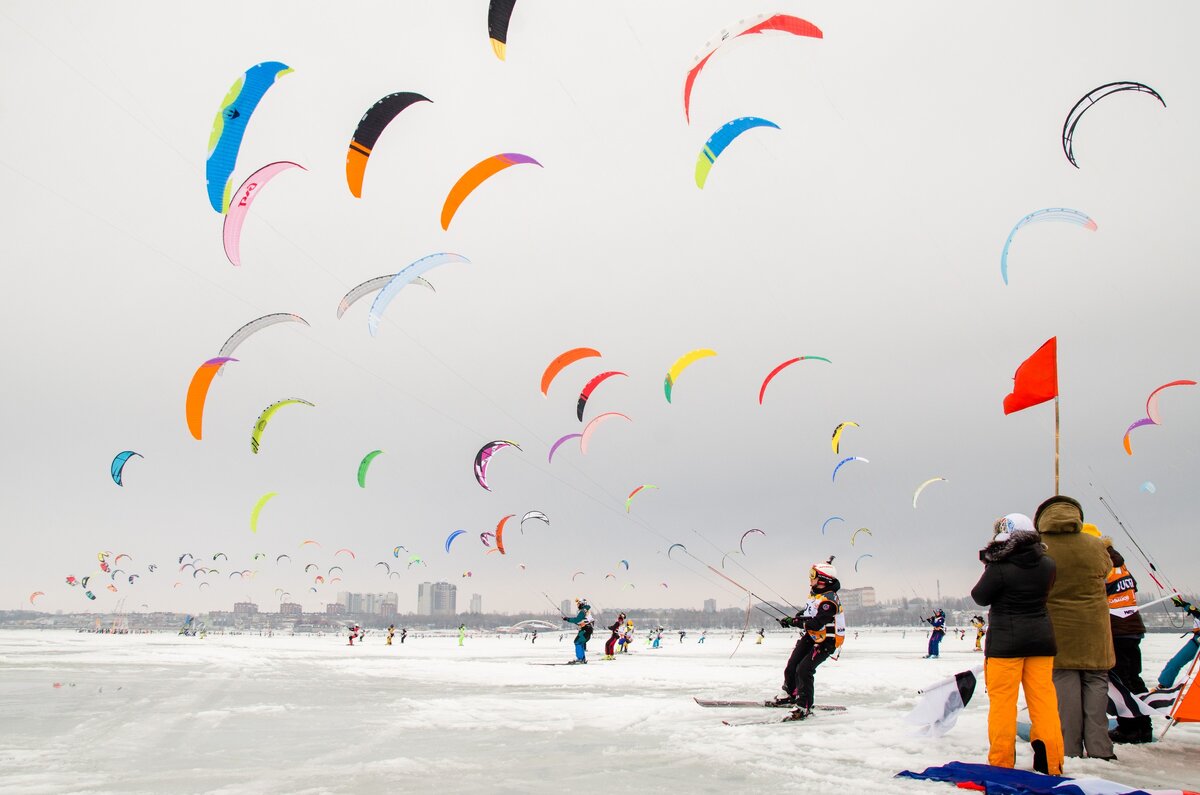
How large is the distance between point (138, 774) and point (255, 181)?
997cm

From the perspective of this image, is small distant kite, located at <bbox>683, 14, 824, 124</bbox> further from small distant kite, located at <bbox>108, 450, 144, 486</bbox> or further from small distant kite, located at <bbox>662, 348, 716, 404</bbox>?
small distant kite, located at <bbox>108, 450, 144, 486</bbox>

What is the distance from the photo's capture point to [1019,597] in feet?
17.3

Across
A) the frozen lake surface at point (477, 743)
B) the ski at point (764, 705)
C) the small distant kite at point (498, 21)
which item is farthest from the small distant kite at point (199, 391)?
the ski at point (764, 705)

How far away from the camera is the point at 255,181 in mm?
12617

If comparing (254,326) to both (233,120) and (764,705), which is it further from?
(764,705)

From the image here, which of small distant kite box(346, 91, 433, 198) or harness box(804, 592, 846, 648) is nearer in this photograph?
harness box(804, 592, 846, 648)

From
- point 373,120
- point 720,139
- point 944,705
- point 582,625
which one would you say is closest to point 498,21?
point 373,120

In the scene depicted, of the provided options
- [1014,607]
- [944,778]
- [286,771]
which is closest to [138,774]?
[286,771]

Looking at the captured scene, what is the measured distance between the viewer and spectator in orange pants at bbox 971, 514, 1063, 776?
16.8 feet

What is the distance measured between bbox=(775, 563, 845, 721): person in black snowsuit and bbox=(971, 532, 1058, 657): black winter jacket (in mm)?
2829

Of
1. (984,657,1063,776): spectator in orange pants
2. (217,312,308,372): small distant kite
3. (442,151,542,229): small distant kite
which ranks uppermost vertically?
(442,151,542,229): small distant kite

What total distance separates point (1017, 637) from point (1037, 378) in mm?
4100

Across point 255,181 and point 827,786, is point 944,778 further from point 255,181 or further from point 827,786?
point 255,181

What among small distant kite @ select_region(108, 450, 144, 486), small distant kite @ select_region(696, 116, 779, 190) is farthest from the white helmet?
small distant kite @ select_region(108, 450, 144, 486)
